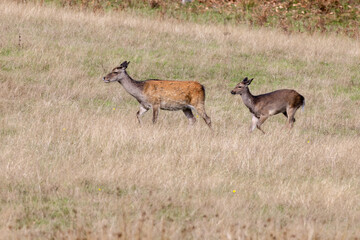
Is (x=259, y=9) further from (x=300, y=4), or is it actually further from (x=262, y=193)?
(x=262, y=193)

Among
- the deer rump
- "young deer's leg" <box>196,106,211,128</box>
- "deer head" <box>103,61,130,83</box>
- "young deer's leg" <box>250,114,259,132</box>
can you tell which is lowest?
"young deer's leg" <box>250,114,259,132</box>

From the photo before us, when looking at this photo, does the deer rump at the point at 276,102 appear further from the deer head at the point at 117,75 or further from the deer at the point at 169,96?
the deer head at the point at 117,75

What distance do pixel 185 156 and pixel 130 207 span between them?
2.35 meters

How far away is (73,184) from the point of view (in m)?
7.47

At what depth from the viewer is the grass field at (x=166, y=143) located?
21.3 ft

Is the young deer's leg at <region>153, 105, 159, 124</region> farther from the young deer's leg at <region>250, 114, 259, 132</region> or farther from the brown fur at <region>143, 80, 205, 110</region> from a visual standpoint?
the young deer's leg at <region>250, 114, 259, 132</region>

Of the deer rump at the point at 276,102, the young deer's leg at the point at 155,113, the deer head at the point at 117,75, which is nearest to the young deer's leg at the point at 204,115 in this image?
the young deer's leg at the point at 155,113

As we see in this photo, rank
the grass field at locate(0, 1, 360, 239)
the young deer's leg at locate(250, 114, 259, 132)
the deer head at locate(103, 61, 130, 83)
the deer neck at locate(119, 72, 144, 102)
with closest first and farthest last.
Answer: the grass field at locate(0, 1, 360, 239)
the young deer's leg at locate(250, 114, 259, 132)
the deer neck at locate(119, 72, 144, 102)
the deer head at locate(103, 61, 130, 83)

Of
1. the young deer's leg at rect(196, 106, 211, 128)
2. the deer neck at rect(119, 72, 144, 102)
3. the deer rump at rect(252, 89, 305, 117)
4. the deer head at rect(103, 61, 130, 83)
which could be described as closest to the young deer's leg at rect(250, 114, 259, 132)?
the deer rump at rect(252, 89, 305, 117)

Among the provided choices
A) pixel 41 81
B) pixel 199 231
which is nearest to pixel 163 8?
pixel 41 81

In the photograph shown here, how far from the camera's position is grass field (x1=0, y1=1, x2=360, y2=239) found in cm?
650

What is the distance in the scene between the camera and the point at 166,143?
984 cm

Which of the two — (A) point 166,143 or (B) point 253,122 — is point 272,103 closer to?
(B) point 253,122

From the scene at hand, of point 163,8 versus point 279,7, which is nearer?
point 163,8
